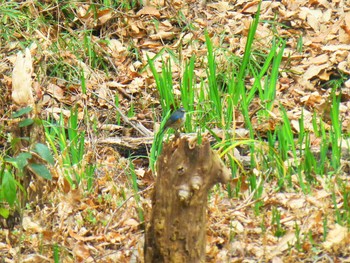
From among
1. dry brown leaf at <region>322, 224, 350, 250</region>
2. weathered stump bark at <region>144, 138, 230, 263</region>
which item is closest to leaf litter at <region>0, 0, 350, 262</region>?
dry brown leaf at <region>322, 224, 350, 250</region>

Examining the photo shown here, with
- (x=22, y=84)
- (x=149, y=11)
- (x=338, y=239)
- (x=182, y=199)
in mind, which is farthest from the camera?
(x=149, y=11)

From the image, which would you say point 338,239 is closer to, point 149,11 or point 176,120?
point 176,120

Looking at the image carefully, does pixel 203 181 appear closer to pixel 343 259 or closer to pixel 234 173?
pixel 343 259

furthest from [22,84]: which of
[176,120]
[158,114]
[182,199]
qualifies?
[158,114]

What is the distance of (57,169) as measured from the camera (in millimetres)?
5055

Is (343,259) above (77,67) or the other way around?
the other way around

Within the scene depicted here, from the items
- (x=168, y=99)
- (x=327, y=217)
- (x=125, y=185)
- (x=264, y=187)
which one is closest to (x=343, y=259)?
(x=327, y=217)

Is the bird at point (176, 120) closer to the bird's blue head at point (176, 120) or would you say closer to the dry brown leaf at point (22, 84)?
the bird's blue head at point (176, 120)

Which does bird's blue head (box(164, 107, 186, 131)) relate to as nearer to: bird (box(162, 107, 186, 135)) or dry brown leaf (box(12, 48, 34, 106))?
bird (box(162, 107, 186, 135))

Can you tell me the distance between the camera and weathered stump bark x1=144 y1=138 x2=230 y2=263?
3.73 m

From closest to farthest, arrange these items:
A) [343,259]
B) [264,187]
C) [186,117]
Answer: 1. [343,259]
2. [264,187]
3. [186,117]

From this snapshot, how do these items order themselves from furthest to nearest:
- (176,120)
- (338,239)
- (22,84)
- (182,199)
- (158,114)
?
1. (158,114)
2. (176,120)
3. (22,84)
4. (338,239)
5. (182,199)

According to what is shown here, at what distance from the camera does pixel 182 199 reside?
12.2 feet

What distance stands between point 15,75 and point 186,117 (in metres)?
1.36
